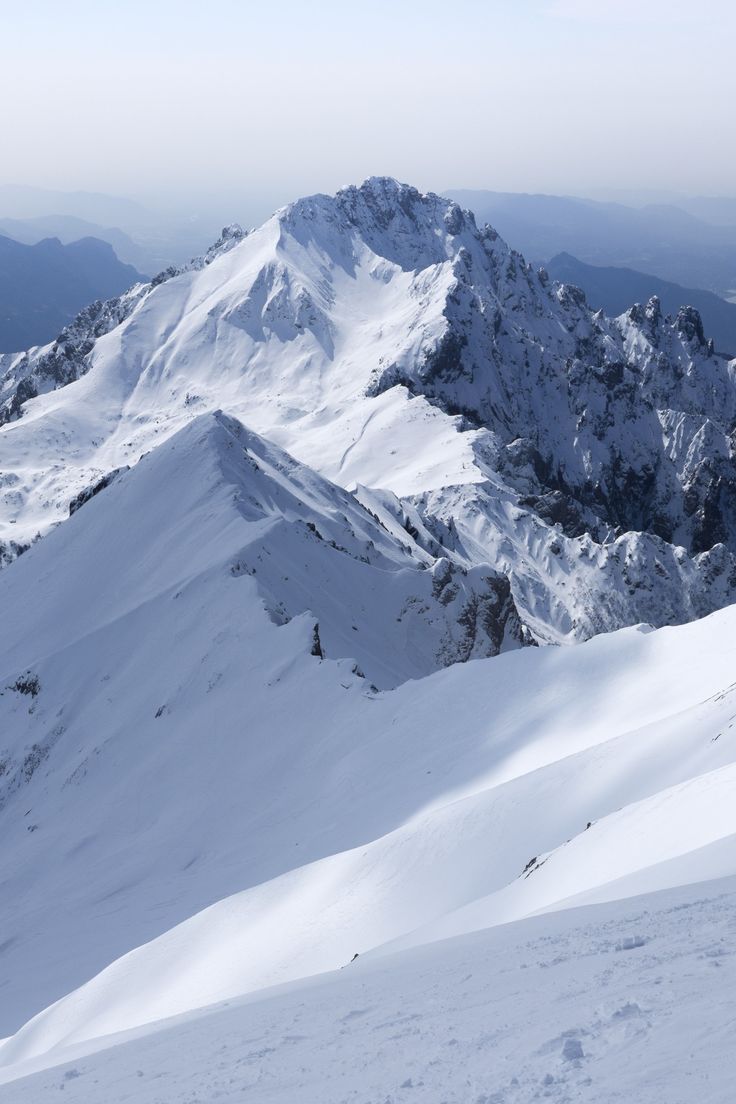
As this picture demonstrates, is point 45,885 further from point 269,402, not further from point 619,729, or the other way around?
point 269,402

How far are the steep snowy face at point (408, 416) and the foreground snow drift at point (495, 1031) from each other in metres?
69.5

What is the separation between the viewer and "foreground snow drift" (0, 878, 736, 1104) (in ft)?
28.9

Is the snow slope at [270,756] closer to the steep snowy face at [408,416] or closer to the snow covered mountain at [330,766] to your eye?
the snow covered mountain at [330,766]

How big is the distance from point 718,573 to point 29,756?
69551 millimetres

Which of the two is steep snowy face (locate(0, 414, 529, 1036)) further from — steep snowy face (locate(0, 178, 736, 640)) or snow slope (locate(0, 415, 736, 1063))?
steep snowy face (locate(0, 178, 736, 640))

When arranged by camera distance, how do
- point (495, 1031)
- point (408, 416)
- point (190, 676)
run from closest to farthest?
point (495, 1031) → point (190, 676) → point (408, 416)

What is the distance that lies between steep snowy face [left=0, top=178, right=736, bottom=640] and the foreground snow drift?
228 ft

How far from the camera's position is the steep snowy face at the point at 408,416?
9419 centimetres

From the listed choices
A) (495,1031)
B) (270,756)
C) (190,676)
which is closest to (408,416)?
(190,676)

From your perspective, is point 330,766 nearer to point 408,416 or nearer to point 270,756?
point 270,756

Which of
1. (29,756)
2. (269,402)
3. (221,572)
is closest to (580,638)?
(221,572)

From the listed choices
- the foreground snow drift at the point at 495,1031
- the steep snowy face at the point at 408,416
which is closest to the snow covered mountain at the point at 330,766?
the foreground snow drift at the point at 495,1031

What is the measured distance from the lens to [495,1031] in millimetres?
10312

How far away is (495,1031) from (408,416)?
113 meters
